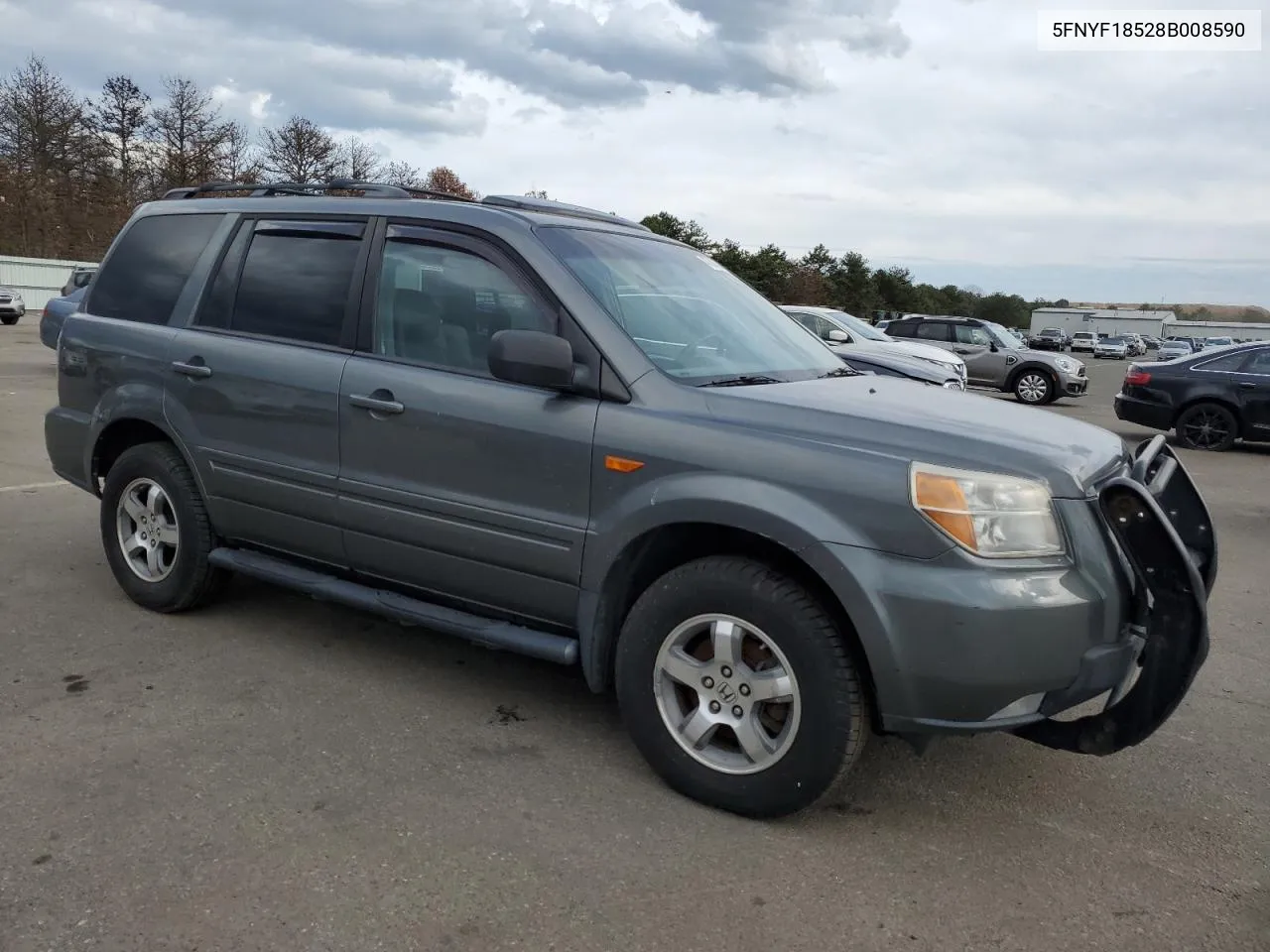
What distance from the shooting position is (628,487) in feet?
10.6

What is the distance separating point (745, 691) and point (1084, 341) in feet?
259

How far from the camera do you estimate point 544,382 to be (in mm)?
3289

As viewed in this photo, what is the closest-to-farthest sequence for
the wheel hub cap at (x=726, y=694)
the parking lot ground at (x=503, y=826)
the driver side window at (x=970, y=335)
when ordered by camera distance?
the parking lot ground at (x=503, y=826), the wheel hub cap at (x=726, y=694), the driver side window at (x=970, y=335)

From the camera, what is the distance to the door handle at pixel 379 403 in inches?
148

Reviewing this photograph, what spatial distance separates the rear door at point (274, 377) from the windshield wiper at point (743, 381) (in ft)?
4.81

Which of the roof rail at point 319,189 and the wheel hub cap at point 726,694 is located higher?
the roof rail at point 319,189

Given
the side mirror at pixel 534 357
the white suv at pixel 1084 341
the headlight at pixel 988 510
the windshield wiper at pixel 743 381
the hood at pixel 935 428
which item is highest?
the side mirror at pixel 534 357

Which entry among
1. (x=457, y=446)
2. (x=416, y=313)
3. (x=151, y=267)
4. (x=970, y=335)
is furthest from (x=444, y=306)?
(x=970, y=335)

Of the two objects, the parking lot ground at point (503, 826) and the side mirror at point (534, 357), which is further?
the side mirror at point (534, 357)

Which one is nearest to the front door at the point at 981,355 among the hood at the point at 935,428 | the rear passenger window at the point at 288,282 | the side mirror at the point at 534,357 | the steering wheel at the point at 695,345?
the steering wheel at the point at 695,345

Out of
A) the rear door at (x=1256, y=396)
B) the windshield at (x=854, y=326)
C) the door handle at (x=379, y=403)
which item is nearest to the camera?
the door handle at (x=379, y=403)

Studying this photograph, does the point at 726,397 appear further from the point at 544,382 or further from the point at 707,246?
the point at 707,246

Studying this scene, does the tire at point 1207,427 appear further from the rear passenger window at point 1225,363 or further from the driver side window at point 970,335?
the driver side window at point 970,335

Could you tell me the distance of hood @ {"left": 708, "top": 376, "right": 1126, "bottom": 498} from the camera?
2.87m
